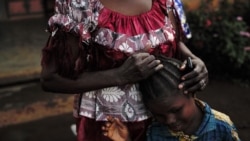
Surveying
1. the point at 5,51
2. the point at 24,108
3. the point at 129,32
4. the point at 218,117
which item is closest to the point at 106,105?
the point at 129,32

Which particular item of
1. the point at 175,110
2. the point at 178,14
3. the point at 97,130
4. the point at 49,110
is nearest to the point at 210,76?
the point at 49,110

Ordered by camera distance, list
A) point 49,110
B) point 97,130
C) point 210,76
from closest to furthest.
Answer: point 97,130, point 49,110, point 210,76

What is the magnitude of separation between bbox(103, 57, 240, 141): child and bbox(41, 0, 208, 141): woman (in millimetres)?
45

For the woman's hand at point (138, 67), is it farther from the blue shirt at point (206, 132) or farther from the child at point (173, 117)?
the blue shirt at point (206, 132)

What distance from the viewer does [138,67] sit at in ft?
5.41

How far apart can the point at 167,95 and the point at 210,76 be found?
3.42m

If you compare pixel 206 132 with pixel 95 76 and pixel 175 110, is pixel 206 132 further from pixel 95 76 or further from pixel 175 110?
pixel 95 76

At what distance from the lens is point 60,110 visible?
427 cm

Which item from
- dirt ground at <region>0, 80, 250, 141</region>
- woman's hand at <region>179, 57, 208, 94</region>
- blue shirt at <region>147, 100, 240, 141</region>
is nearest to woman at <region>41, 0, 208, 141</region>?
woman's hand at <region>179, 57, 208, 94</region>

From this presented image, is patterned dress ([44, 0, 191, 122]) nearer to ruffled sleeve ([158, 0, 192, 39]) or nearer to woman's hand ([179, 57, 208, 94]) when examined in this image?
ruffled sleeve ([158, 0, 192, 39])

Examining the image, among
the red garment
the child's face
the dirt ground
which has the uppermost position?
the child's face

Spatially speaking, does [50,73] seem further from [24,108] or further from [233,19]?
[233,19]

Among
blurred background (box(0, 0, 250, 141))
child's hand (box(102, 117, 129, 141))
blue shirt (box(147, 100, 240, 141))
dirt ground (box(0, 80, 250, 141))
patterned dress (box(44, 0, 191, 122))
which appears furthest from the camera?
blurred background (box(0, 0, 250, 141))

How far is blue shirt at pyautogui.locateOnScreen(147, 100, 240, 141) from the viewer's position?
1874 millimetres
